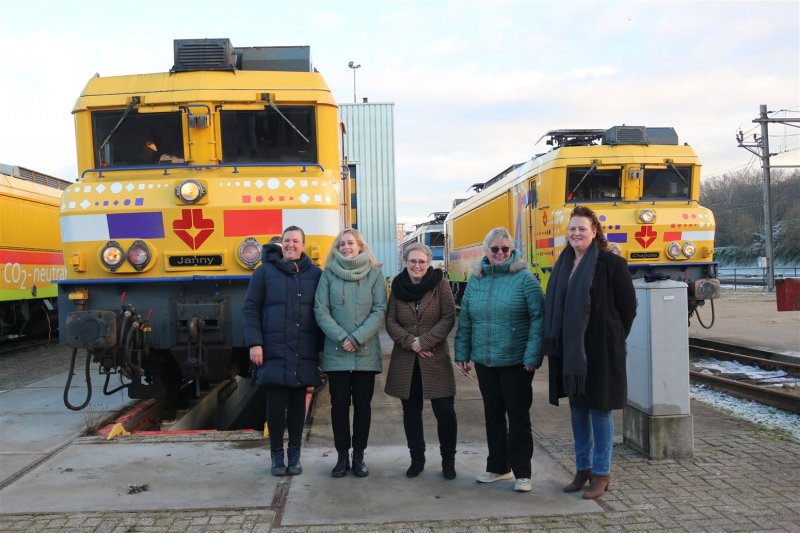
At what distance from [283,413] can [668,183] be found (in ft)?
27.7

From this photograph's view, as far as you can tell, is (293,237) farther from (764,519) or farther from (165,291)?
(764,519)

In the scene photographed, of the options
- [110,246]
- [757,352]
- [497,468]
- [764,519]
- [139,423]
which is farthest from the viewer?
[757,352]

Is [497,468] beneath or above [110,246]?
beneath

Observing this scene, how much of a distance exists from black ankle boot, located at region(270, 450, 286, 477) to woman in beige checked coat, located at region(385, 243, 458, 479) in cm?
90

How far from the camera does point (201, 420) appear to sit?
25.8ft

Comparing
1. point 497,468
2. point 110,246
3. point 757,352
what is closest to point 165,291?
point 110,246

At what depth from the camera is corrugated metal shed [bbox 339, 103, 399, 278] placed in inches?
579

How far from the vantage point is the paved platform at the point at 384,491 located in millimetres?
3652

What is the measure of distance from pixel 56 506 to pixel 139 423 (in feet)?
7.98

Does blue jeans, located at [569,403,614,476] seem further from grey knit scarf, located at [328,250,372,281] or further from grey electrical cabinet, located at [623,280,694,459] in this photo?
grey knit scarf, located at [328,250,372,281]

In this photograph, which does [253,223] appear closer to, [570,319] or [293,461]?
[293,461]

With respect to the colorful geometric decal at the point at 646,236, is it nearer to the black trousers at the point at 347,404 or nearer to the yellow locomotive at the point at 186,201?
the yellow locomotive at the point at 186,201

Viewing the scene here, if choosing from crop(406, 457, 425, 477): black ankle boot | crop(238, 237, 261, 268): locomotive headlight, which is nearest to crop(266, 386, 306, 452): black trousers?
crop(406, 457, 425, 477): black ankle boot

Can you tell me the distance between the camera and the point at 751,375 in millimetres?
8547
